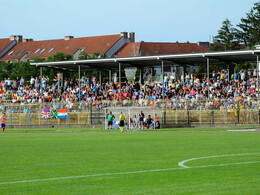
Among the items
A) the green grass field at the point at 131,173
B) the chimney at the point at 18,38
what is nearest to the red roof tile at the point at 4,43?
the chimney at the point at 18,38

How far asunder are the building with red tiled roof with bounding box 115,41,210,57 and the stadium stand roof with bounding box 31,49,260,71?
56.3m

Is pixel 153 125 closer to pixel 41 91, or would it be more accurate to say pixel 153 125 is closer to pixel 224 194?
pixel 41 91

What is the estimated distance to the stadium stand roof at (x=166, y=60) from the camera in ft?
163

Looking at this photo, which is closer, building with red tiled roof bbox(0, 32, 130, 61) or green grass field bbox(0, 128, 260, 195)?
green grass field bbox(0, 128, 260, 195)

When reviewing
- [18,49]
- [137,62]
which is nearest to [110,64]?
[137,62]

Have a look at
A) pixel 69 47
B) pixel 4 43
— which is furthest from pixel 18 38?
pixel 69 47

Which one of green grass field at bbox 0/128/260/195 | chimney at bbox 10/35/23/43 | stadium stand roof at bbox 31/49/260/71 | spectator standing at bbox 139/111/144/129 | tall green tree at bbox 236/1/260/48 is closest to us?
green grass field at bbox 0/128/260/195

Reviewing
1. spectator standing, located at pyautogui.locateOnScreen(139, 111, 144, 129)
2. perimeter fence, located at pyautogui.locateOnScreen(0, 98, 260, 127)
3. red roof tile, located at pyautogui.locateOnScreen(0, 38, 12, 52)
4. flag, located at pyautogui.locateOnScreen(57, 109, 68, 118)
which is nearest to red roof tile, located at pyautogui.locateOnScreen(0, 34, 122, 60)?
red roof tile, located at pyautogui.locateOnScreen(0, 38, 12, 52)

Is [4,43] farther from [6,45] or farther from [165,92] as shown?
[165,92]

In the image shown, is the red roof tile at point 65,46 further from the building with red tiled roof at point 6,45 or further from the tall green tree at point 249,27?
the tall green tree at point 249,27

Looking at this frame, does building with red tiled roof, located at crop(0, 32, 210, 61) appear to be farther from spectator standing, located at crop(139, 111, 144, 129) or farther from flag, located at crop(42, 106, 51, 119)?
spectator standing, located at crop(139, 111, 144, 129)

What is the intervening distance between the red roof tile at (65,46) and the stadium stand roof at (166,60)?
59.4 m

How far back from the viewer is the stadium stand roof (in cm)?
4958

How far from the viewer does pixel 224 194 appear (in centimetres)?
895
